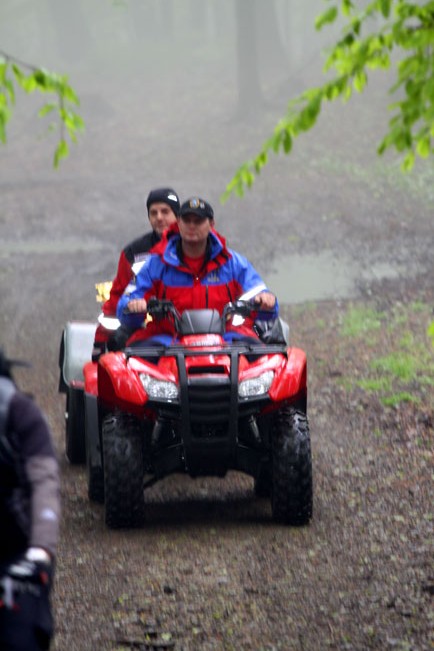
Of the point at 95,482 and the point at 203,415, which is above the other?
the point at 203,415

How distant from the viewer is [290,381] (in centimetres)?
770

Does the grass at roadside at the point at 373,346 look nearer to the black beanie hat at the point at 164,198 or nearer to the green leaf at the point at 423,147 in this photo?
the black beanie hat at the point at 164,198

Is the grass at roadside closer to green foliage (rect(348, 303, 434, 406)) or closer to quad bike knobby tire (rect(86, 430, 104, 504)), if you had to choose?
green foliage (rect(348, 303, 434, 406))

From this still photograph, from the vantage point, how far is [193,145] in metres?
35.0

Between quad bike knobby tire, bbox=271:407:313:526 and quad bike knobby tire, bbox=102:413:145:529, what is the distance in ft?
2.87

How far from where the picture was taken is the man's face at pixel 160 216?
32.3 feet

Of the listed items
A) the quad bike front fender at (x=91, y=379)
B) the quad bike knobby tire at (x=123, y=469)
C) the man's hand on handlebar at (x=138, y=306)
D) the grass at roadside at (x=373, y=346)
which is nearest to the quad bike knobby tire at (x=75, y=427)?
the quad bike front fender at (x=91, y=379)

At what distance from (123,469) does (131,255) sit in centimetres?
256

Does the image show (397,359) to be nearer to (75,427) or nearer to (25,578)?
(75,427)

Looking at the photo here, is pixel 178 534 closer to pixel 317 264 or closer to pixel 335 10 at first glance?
pixel 335 10

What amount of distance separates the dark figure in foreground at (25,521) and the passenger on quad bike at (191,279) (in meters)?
4.44

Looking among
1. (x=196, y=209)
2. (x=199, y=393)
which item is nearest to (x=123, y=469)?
(x=199, y=393)

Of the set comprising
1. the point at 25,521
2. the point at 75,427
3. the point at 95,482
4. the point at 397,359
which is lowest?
the point at 397,359

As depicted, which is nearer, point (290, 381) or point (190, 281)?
point (290, 381)
